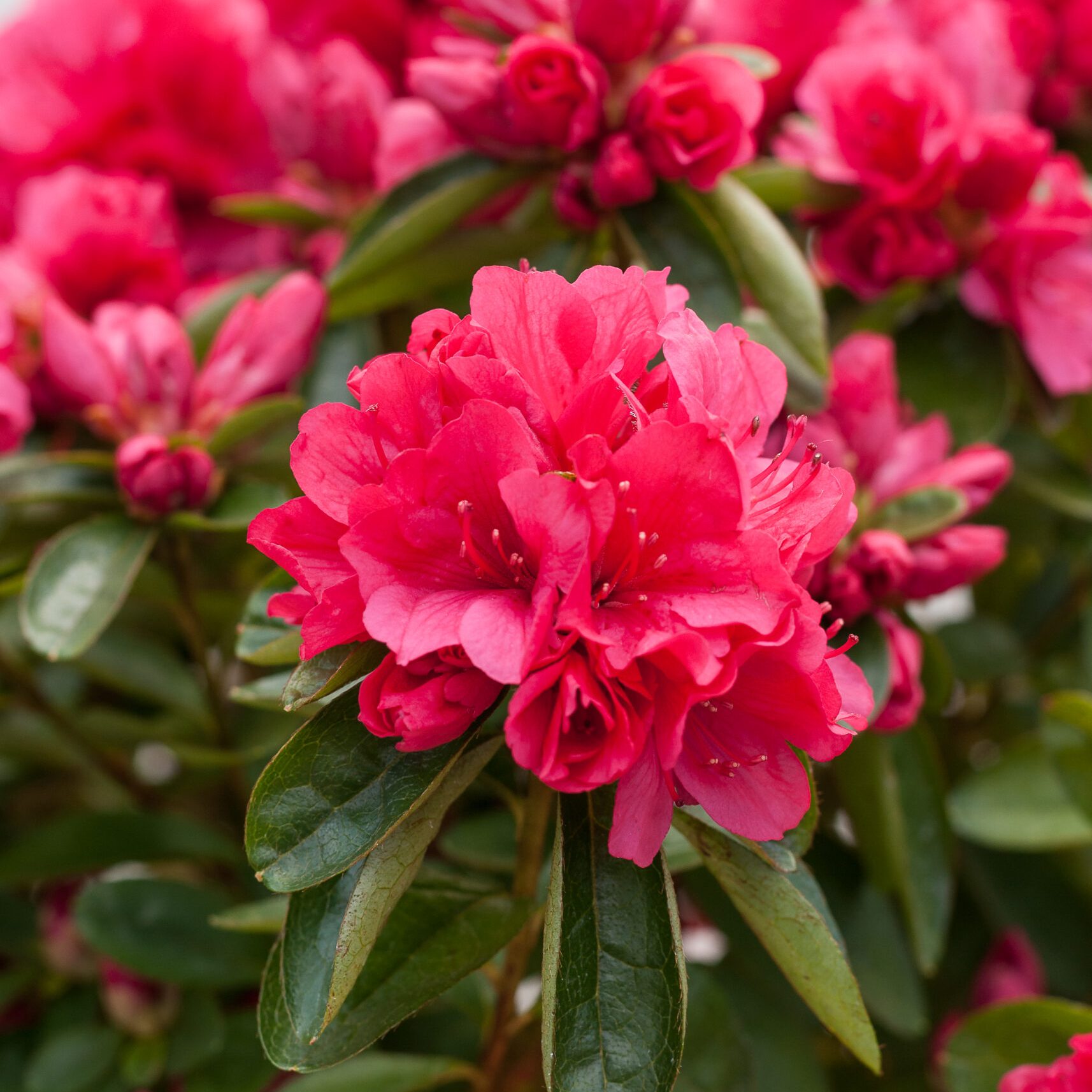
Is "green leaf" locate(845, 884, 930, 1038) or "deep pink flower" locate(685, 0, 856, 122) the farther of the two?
"deep pink flower" locate(685, 0, 856, 122)

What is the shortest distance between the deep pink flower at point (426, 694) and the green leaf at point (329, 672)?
0.01 metres

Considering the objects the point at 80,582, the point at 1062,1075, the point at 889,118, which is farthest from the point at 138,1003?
the point at 889,118

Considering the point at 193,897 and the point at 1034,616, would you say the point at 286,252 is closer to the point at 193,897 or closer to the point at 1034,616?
the point at 193,897

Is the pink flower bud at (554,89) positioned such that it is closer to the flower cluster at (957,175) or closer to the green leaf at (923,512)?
the flower cluster at (957,175)

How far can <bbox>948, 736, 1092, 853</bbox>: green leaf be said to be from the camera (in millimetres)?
1034

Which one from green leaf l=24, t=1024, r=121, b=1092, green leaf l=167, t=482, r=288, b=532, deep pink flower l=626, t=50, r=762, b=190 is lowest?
green leaf l=24, t=1024, r=121, b=1092

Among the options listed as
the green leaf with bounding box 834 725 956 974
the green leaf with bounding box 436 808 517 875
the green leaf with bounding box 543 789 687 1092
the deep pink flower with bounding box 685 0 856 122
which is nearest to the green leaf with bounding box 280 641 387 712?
the green leaf with bounding box 543 789 687 1092

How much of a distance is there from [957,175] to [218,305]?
0.69 meters

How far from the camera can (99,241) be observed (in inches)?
41.0

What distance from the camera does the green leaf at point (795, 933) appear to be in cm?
61

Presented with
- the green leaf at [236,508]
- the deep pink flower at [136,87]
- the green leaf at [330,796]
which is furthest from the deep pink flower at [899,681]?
the deep pink flower at [136,87]

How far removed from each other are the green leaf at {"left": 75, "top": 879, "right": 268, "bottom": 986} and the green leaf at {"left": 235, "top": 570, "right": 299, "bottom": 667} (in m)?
0.36

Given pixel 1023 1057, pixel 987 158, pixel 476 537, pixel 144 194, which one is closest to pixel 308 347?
pixel 144 194

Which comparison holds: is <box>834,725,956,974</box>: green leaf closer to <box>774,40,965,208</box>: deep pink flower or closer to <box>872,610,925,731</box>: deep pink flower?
<box>872,610,925,731</box>: deep pink flower
